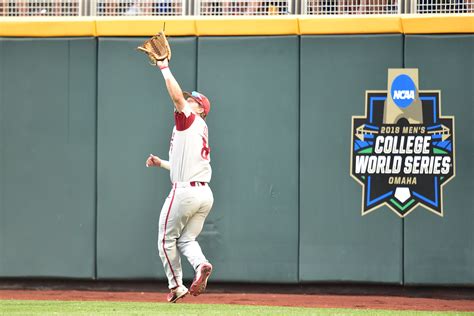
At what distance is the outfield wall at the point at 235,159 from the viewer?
13195mm

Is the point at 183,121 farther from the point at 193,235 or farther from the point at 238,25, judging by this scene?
the point at 238,25

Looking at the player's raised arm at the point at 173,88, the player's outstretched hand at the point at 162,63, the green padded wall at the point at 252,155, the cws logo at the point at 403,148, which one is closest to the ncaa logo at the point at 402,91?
the cws logo at the point at 403,148

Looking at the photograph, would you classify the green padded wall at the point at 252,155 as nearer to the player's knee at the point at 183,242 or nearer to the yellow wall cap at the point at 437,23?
Answer: the yellow wall cap at the point at 437,23

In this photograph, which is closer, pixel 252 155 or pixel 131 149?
→ pixel 252 155

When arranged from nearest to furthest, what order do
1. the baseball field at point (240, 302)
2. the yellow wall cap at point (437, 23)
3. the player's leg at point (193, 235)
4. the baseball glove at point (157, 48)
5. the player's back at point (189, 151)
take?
the baseball glove at point (157, 48), the player's leg at point (193, 235), the player's back at point (189, 151), the baseball field at point (240, 302), the yellow wall cap at point (437, 23)

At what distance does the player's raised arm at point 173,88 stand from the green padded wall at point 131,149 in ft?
15.2

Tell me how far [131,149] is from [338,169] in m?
2.81

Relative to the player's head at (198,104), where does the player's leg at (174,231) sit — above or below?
below

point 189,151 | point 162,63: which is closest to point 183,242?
A: point 189,151

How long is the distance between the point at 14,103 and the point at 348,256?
5021mm

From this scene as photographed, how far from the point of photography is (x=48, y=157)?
1379cm

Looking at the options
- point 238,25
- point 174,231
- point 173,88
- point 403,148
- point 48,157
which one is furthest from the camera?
point 48,157

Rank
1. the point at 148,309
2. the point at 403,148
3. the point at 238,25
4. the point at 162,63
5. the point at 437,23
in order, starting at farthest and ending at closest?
the point at 238,25
the point at 403,148
the point at 437,23
the point at 148,309
the point at 162,63

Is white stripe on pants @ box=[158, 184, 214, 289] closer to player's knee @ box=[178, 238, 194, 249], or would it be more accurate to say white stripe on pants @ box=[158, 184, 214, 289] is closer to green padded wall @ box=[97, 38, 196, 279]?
player's knee @ box=[178, 238, 194, 249]
